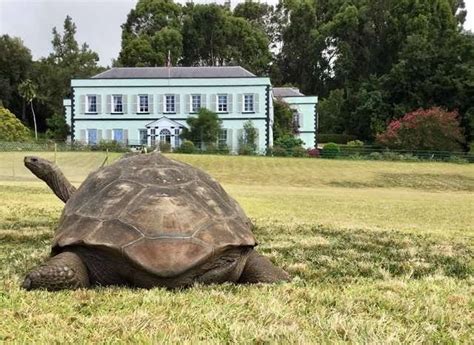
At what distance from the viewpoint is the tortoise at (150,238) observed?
4.10 metres

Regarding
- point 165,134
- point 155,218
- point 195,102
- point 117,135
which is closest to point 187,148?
point 165,134

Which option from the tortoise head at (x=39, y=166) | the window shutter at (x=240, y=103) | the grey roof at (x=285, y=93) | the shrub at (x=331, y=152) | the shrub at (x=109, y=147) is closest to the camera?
the tortoise head at (x=39, y=166)

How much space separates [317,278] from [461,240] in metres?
3.80

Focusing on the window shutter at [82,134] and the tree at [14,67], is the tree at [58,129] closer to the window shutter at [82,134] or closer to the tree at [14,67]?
the window shutter at [82,134]

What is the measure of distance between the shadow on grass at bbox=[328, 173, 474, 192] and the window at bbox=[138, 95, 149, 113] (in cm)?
2537

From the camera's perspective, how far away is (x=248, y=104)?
52.2 meters

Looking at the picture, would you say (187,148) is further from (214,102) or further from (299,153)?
(299,153)

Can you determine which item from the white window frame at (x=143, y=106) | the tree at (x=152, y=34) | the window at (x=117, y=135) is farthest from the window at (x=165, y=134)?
the tree at (x=152, y=34)

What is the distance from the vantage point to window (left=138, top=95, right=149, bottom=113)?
2073 inches

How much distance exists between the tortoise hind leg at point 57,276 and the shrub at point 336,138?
59719 millimetres

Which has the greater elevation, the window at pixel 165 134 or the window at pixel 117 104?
the window at pixel 117 104

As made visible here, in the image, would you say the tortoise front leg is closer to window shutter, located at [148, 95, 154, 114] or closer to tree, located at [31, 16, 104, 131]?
window shutter, located at [148, 95, 154, 114]

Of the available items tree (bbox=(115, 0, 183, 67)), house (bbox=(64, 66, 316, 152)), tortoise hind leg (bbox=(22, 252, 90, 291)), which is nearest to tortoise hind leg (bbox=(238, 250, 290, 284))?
tortoise hind leg (bbox=(22, 252, 90, 291))

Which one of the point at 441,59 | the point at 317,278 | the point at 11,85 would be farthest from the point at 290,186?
the point at 11,85
